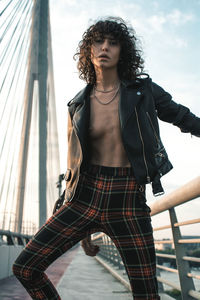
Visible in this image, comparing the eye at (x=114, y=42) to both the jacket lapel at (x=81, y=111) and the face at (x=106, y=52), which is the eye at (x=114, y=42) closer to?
the face at (x=106, y=52)

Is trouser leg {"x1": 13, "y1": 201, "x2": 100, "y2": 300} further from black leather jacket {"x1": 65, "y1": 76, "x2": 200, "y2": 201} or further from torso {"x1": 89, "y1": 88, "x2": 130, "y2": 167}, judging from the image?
torso {"x1": 89, "y1": 88, "x2": 130, "y2": 167}

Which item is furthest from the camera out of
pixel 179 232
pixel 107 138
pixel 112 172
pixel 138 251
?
pixel 179 232

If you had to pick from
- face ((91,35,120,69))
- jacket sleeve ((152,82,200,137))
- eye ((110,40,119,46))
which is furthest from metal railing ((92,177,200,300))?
eye ((110,40,119,46))

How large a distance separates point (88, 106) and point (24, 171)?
10203mm

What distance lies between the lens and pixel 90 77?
209cm

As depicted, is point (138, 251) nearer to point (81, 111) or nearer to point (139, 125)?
point (139, 125)

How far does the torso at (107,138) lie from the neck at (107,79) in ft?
0.51

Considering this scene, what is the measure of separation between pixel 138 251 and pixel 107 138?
0.58 meters

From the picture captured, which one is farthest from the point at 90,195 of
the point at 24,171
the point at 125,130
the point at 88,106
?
the point at 24,171

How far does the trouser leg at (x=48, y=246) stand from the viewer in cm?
142

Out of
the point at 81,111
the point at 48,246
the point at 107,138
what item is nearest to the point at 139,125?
the point at 107,138

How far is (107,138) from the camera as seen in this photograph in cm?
164

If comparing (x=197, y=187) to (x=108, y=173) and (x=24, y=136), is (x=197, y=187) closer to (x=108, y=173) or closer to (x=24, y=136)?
(x=108, y=173)

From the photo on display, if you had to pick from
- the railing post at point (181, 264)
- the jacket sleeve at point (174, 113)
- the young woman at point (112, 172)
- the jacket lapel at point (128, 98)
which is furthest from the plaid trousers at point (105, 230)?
the railing post at point (181, 264)
